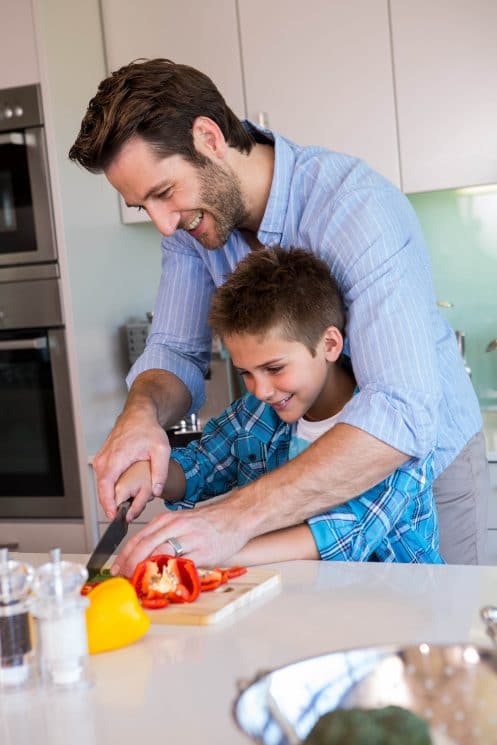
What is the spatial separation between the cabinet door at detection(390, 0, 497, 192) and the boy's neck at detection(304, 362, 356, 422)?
4.22 feet

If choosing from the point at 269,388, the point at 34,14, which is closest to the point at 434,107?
the point at 34,14

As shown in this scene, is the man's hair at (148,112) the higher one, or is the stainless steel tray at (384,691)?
the man's hair at (148,112)

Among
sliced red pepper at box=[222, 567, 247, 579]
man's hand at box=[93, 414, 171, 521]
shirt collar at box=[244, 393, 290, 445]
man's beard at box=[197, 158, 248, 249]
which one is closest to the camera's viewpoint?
sliced red pepper at box=[222, 567, 247, 579]

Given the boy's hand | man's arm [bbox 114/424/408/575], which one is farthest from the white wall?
man's arm [bbox 114/424/408/575]

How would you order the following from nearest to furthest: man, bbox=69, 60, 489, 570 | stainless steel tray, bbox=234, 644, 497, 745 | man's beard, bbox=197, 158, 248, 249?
stainless steel tray, bbox=234, 644, 497, 745 < man, bbox=69, 60, 489, 570 < man's beard, bbox=197, 158, 248, 249

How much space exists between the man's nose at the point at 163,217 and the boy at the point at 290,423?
13cm

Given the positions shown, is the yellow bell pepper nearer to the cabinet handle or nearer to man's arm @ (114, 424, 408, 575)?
man's arm @ (114, 424, 408, 575)

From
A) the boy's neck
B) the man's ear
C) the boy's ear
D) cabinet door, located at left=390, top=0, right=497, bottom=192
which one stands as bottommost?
the boy's neck

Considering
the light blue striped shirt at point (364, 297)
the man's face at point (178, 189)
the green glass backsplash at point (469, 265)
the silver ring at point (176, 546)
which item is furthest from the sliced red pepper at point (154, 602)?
→ the green glass backsplash at point (469, 265)

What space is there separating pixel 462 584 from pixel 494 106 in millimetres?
1830

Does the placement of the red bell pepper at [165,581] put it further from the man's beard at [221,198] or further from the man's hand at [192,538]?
the man's beard at [221,198]

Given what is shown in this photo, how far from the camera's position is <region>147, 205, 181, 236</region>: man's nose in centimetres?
158

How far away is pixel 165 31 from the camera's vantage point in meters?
2.94

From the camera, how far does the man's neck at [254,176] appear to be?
1.67 metres
